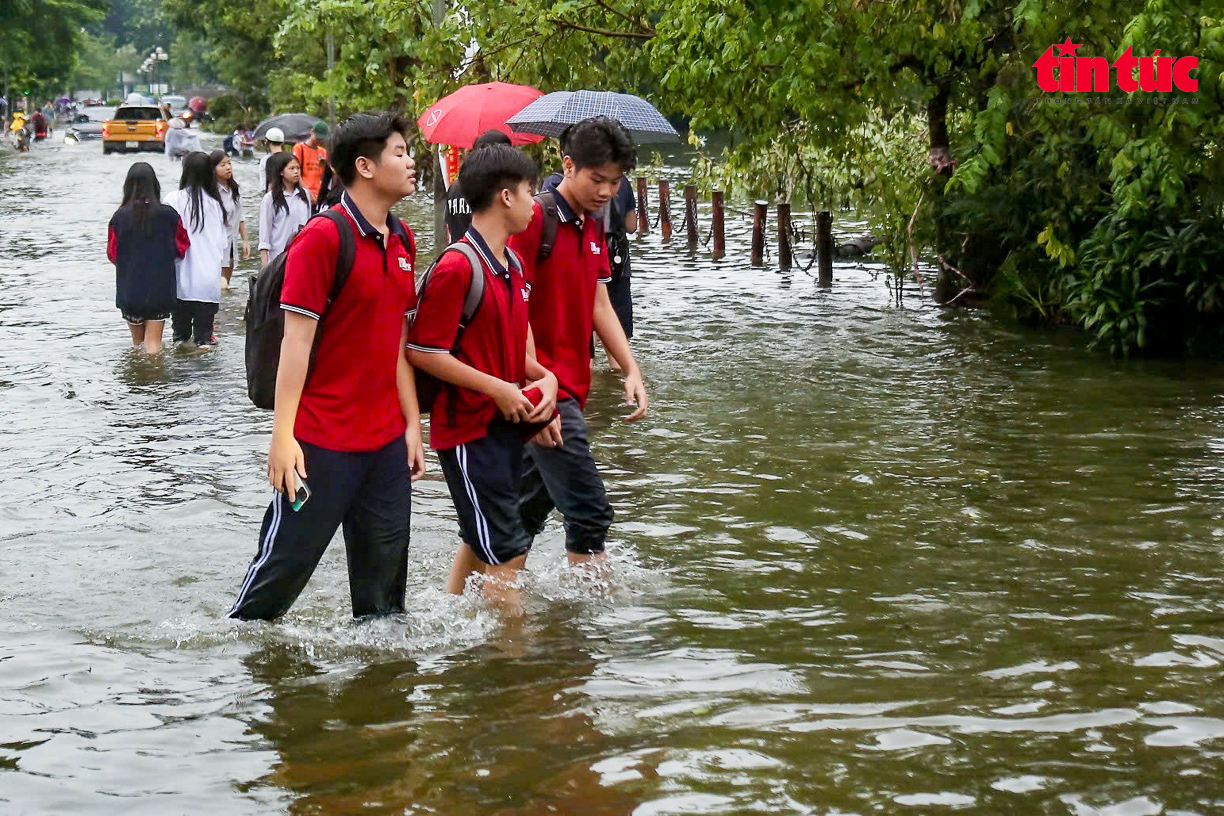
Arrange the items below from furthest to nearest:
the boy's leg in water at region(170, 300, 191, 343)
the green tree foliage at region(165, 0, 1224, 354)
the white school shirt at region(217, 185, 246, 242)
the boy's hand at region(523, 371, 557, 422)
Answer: the white school shirt at region(217, 185, 246, 242) → the boy's leg in water at region(170, 300, 191, 343) → the green tree foliage at region(165, 0, 1224, 354) → the boy's hand at region(523, 371, 557, 422)

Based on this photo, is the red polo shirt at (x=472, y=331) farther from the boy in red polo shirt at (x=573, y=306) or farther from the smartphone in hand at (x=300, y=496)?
the smartphone in hand at (x=300, y=496)

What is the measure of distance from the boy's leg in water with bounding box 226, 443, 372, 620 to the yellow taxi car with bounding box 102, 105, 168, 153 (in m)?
58.1

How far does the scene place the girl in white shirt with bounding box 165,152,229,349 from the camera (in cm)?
1328

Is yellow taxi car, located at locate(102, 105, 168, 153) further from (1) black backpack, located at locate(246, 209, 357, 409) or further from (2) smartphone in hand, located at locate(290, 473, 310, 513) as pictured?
(2) smartphone in hand, located at locate(290, 473, 310, 513)

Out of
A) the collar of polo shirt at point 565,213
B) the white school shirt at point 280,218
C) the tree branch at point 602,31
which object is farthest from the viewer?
the tree branch at point 602,31

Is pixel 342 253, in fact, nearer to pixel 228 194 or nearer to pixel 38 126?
pixel 228 194

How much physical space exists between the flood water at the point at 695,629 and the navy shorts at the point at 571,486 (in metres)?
0.34

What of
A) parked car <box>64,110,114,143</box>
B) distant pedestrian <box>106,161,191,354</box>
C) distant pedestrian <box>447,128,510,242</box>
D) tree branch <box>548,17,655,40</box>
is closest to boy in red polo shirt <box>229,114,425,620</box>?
distant pedestrian <box>447,128,510,242</box>

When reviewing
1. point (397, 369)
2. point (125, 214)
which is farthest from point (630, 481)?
point (125, 214)

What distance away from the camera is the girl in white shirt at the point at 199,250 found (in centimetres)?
1328

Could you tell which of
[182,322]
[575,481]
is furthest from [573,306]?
[182,322]

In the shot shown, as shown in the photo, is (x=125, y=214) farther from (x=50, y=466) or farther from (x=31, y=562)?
(x=31, y=562)

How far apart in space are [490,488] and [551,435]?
0.31 metres
